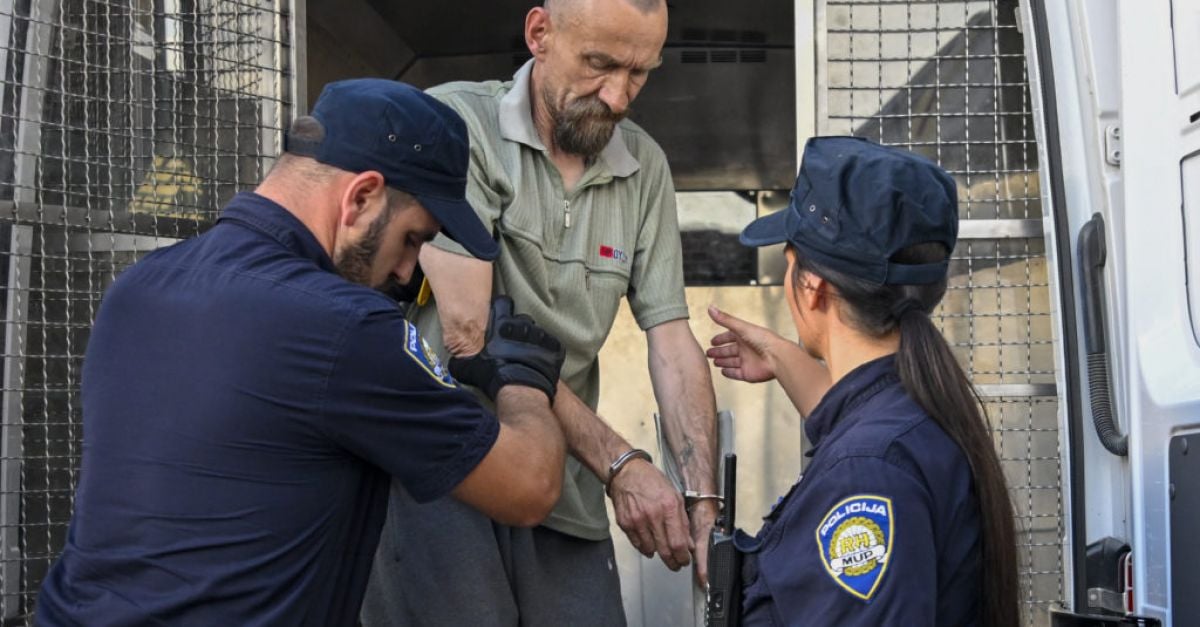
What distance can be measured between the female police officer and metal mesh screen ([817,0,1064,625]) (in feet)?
4.17

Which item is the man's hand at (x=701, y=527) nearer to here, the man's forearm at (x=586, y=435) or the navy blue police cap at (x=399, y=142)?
the man's forearm at (x=586, y=435)

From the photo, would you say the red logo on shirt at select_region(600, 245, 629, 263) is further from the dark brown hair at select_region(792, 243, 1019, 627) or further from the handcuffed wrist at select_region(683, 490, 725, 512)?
the dark brown hair at select_region(792, 243, 1019, 627)

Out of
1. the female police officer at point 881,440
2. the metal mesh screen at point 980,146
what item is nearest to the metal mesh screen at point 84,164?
the metal mesh screen at point 980,146

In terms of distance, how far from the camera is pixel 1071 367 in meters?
2.69

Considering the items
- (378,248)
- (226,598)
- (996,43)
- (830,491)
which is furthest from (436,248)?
(996,43)

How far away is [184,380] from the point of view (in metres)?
1.86

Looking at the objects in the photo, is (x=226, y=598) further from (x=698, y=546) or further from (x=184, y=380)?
(x=698, y=546)

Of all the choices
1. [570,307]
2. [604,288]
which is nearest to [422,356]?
[570,307]

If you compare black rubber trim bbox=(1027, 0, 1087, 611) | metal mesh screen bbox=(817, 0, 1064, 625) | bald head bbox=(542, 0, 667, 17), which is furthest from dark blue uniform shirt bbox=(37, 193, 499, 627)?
metal mesh screen bbox=(817, 0, 1064, 625)

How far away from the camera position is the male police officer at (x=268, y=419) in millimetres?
1859

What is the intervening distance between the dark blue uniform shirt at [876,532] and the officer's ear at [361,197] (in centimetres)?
75

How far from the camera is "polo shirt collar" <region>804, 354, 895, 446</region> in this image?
1898 millimetres

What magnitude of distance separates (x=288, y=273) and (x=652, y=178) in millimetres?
1377

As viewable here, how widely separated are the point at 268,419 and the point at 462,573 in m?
0.95
